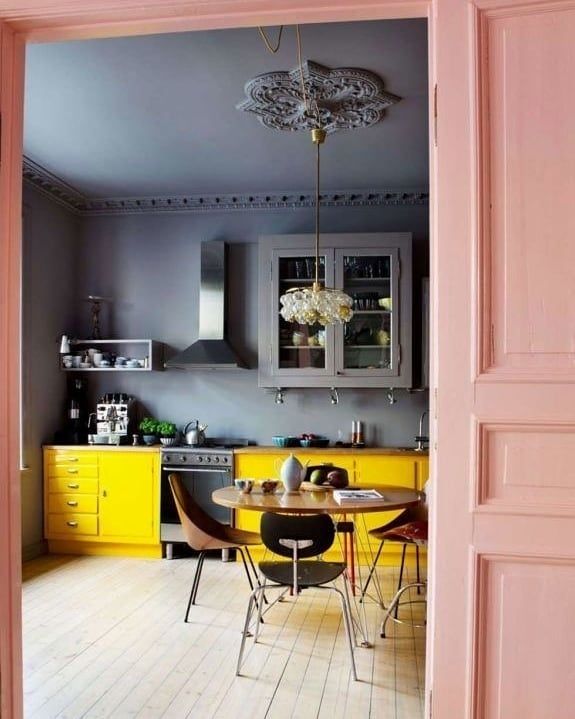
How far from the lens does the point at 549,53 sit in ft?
4.76

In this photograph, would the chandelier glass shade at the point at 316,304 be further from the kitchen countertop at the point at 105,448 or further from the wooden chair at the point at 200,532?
the kitchen countertop at the point at 105,448

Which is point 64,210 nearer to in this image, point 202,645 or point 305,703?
point 202,645

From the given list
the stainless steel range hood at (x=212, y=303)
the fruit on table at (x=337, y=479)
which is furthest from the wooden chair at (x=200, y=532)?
the stainless steel range hood at (x=212, y=303)

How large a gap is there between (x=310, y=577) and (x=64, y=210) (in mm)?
4030

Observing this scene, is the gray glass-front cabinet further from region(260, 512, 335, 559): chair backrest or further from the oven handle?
region(260, 512, 335, 559): chair backrest

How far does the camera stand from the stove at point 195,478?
4.83 meters

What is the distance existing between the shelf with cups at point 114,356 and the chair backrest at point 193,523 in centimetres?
178

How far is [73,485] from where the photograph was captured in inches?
195

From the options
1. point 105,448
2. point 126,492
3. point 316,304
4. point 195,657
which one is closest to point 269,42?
point 316,304

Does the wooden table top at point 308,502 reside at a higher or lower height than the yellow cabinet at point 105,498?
higher

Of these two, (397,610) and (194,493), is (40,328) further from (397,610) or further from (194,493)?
(397,610)

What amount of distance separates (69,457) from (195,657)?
7.98ft

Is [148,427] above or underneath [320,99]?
underneath

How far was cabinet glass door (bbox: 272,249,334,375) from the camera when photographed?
5031 mm
